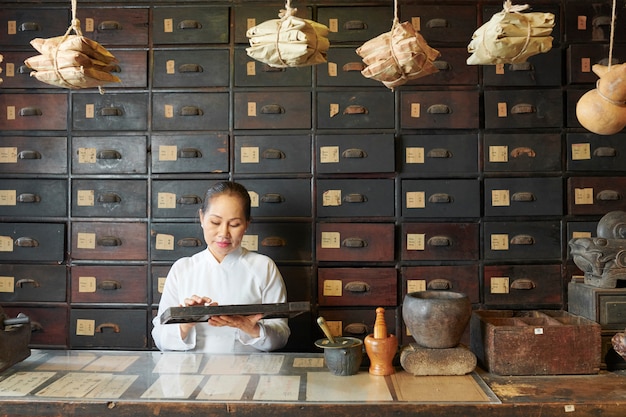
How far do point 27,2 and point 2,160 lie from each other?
98cm

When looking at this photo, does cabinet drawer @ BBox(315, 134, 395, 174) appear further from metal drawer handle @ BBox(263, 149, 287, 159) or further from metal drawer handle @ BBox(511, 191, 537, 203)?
metal drawer handle @ BBox(511, 191, 537, 203)

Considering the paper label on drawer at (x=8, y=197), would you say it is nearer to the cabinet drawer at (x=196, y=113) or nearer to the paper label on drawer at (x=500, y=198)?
the cabinet drawer at (x=196, y=113)

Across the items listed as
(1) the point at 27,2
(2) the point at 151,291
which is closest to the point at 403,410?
(2) the point at 151,291

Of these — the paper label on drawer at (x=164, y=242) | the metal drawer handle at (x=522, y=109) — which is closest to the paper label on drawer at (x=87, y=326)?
the paper label on drawer at (x=164, y=242)

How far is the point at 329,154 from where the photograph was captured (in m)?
3.40

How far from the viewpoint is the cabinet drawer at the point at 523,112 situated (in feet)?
11.2

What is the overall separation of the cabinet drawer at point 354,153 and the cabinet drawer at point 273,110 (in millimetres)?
173

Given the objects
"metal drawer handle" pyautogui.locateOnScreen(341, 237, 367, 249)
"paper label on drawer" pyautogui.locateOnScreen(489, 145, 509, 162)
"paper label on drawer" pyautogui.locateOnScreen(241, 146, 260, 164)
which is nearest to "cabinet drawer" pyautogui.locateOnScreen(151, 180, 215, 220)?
"paper label on drawer" pyautogui.locateOnScreen(241, 146, 260, 164)

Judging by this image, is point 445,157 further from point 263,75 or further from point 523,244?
point 263,75

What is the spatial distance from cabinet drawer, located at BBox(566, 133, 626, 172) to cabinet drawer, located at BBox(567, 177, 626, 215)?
68mm

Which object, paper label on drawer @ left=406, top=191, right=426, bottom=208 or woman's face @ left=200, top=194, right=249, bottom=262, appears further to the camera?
paper label on drawer @ left=406, top=191, right=426, bottom=208

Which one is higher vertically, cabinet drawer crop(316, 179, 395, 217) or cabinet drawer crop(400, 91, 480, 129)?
cabinet drawer crop(400, 91, 480, 129)

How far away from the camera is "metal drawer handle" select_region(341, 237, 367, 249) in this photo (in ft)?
11.1

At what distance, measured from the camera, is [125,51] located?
3463 mm
